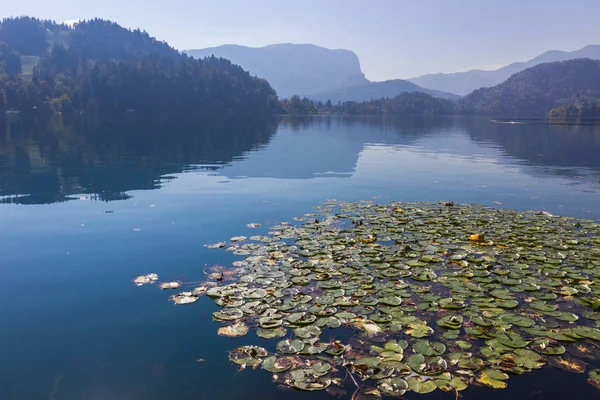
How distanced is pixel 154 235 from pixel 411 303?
13.6m

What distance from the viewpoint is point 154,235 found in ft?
68.1

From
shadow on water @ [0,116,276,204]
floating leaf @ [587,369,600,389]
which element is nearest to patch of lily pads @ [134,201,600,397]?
floating leaf @ [587,369,600,389]

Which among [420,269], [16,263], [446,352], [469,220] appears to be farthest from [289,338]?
[469,220]

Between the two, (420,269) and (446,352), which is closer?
(446,352)

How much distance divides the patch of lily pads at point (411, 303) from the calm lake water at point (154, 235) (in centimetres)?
51

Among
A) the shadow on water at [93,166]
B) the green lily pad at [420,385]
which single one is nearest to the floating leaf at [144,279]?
the green lily pad at [420,385]

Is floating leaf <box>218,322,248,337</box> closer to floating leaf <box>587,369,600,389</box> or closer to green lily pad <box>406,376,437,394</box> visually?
green lily pad <box>406,376,437,394</box>

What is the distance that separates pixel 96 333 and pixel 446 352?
9.74 meters

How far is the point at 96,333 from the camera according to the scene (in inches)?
461

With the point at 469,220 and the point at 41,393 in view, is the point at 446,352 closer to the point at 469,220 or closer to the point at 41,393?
the point at 41,393

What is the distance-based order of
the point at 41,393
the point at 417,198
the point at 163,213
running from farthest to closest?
the point at 417,198 → the point at 163,213 → the point at 41,393

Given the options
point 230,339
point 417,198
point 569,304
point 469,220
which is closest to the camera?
point 230,339

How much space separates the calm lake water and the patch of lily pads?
0.51 m

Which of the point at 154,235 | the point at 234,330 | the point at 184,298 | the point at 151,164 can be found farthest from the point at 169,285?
the point at 151,164
